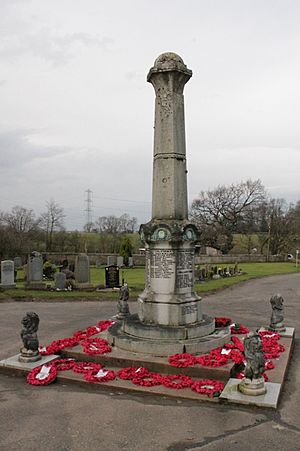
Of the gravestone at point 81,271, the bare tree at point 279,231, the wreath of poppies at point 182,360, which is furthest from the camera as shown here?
the bare tree at point 279,231

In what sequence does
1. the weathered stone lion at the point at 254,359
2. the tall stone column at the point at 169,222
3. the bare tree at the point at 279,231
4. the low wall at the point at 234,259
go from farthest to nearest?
the bare tree at the point at 279,231 < the low wall at the point at 234,259 < the tall stone column at the point at 169,222 < the weathered stone lion at the point at 254,359

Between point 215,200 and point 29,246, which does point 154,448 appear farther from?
point 215,200

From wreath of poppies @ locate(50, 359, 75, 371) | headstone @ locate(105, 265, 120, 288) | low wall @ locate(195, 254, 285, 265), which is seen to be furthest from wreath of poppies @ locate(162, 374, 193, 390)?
low wall @ locate(195, 254, 285, 265)

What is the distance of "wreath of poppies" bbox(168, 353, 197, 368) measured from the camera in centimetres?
718

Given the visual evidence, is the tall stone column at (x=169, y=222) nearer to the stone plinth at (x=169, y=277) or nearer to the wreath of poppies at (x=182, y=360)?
the stone plinth at (x=169, y=277)

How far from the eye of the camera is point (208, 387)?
648cm

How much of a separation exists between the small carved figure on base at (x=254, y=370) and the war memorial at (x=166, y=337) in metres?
0.09

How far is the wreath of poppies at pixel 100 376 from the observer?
22.4ft

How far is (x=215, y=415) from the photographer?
5676 millimetres

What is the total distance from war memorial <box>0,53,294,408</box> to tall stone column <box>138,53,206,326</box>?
22 millimetres

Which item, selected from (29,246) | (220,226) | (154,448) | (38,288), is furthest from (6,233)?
(154,448)

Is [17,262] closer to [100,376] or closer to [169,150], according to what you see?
[169,150]

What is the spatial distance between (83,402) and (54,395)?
599 millimetres

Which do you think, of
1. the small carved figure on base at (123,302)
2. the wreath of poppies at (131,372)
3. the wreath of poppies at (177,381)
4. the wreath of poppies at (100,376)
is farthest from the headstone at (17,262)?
the wreath of poppies at (177,381)
